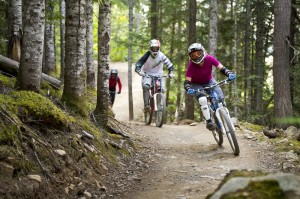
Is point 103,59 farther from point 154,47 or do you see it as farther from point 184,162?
point 154,47

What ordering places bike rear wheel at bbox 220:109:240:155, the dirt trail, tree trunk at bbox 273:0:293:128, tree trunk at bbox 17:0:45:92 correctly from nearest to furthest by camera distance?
the dirt trail, tree trunk at bbox 17:0:45:92, bike rear wheel at bbox 220:109:240:155, tree trunk at bbox 273:0:293:128

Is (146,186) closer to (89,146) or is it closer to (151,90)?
(89,146)

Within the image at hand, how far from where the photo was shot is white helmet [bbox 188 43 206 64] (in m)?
8.60

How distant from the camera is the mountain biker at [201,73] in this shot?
8633 millimetres

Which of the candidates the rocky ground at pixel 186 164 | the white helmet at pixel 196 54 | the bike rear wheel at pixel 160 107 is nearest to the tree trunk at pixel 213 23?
the bike rear wheel at pixel 160 107

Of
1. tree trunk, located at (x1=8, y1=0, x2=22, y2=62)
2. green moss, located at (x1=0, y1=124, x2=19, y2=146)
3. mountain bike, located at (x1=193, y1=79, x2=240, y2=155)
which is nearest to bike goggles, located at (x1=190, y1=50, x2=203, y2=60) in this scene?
mountain bike, located at (x1=193, y1=79, x2=240, y2=155)

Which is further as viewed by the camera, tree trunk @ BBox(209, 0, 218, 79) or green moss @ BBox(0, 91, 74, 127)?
tree trunk @ BBox(209, 0, 218, 79)

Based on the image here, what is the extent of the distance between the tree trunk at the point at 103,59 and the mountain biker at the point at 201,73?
72.9 inches

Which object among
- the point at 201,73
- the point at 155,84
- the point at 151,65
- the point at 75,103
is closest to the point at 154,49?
the point at 151,65

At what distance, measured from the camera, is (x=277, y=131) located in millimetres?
10906

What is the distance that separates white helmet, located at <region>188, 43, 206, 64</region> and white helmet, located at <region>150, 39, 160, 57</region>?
3.52 meters

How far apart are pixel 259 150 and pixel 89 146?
173 inches

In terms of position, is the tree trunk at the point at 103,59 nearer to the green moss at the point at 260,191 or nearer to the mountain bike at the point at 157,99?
the mountain bike at the point at 157,99

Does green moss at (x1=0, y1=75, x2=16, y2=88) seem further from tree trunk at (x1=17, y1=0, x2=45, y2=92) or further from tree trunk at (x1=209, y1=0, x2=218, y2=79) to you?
tree trunk at (x1=209, y1=0, x2=218, y2=79)
